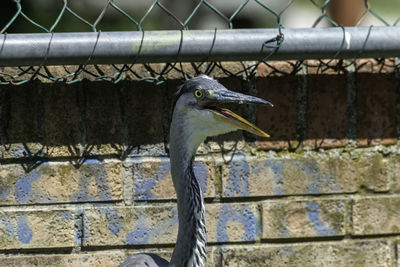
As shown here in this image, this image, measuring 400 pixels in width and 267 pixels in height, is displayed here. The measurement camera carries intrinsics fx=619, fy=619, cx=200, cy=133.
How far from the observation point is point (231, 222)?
200cm

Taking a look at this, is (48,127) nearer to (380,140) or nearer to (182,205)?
(182,205)

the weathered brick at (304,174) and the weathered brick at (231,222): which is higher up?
the weathered brick at (304,174)

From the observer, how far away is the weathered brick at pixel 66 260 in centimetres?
194

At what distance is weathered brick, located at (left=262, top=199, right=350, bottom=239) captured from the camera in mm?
2014

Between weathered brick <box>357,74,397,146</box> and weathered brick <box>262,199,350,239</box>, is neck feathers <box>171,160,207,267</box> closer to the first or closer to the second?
weathered brick <box>262,199,350,239</box>

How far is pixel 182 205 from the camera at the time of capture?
1.73 meters

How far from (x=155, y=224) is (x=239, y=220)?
27cm

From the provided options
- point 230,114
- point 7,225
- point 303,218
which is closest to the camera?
point 230,114

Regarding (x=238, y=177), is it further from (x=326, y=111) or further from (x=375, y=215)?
(x=375, y=215)

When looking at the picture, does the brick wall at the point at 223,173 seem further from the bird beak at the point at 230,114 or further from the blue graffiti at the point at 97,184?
the bird beak at the point at 230,114

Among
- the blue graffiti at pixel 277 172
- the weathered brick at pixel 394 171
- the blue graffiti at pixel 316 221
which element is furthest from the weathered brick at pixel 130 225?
the weathered brick at pixel 394 171

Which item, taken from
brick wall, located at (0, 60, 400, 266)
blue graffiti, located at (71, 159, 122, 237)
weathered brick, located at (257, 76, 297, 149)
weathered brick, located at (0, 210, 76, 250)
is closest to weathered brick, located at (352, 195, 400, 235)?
brick wall, located at (0, 60, 400, 266)

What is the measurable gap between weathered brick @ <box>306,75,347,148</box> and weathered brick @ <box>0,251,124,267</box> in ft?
2.40

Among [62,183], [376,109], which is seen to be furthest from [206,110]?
[376,109]
